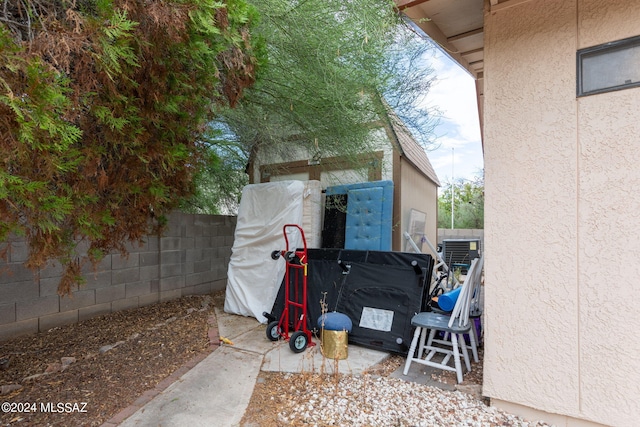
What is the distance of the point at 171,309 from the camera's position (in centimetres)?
481

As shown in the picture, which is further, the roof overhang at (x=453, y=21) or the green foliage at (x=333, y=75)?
the green foliage at (x=333, y=75)

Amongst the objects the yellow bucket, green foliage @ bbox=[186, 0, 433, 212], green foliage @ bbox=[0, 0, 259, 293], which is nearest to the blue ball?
the yellow bucket

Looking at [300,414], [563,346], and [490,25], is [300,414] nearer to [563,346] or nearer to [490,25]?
[563,346]

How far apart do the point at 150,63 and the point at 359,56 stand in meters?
2.09

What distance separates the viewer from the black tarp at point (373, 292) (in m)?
3.48

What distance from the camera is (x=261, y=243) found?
4727mm

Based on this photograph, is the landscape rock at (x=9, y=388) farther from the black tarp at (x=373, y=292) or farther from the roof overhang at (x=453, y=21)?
the roof overhang at (x=453, y=21)

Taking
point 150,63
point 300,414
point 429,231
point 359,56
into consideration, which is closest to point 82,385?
point 300,414

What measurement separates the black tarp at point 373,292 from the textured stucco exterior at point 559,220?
1061 millimetres

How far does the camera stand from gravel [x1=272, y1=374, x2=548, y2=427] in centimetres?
226

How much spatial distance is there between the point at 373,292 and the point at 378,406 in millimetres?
1444

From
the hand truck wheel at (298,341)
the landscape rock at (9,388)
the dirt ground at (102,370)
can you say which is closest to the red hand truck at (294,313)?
the hand truck wheel at (298,341)

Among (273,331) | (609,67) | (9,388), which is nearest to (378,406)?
(273,331)

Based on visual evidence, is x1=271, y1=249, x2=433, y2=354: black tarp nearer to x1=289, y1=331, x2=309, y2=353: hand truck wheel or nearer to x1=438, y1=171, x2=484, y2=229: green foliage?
x1=289, y1=331, x2=309, y2=353: hand truck wheel
